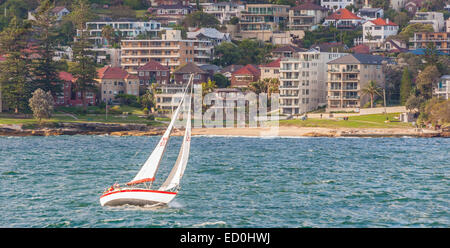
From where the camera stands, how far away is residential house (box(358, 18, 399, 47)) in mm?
189625

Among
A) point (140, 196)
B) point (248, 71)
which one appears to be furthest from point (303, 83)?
point (140, 196)

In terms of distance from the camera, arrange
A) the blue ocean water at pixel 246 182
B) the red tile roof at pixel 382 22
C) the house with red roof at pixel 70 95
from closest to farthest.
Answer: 1. the blue ocean water at pixel 246 182
2. the house with red roof at pixel 70 95
3. the red tile roof at pixel 382 22

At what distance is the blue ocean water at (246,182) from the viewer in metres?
41.3

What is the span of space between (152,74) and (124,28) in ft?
112

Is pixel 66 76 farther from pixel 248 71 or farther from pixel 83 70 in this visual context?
pixel 248 71

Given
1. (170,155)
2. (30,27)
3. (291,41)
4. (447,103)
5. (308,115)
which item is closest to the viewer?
(170,155)

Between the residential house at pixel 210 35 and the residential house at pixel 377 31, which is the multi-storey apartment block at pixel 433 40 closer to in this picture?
the residential house at pixel 377 31

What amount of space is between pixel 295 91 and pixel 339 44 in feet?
154

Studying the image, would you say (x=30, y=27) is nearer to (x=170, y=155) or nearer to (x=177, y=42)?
(x=177, y=42)

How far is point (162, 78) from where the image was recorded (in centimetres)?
15662

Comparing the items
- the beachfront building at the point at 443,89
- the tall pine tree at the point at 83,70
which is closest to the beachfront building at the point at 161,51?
the tall pine tree at the point at 83,70

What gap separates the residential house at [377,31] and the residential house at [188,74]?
54170 mm

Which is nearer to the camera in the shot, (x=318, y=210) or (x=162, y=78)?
(x=318, y=210)

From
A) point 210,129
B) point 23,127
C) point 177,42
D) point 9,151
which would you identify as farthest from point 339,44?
point 9,151
